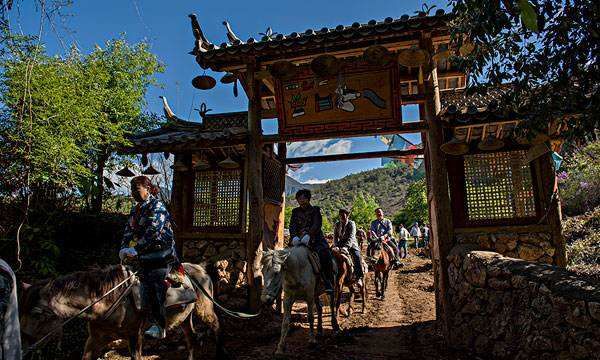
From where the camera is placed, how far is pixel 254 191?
800 cm

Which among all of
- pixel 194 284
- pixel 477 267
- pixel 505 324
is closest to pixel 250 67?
pixel 194 284

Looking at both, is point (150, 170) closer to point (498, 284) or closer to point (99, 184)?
point (99, 184)

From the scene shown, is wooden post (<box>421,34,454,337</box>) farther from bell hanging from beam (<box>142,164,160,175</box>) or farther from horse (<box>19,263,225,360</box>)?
bell hanging from beam (<box>142,164,160,175</box>)

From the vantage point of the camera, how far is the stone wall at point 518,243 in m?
6.68

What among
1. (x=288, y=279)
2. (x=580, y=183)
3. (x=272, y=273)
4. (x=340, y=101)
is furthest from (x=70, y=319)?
(x=580, y=183)

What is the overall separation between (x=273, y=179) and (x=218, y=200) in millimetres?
1742

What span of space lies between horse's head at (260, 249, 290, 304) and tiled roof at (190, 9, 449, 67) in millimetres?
4245

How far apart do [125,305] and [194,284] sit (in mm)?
1348

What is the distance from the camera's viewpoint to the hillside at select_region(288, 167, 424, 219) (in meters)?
69.4

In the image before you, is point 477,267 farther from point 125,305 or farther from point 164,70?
point 164,70

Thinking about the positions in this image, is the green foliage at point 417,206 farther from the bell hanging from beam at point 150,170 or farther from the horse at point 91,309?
the horse at point 91,309

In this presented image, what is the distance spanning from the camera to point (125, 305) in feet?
14.8

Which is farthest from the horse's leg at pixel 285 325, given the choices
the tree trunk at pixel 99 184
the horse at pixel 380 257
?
the tree trunk at pixel 99 184

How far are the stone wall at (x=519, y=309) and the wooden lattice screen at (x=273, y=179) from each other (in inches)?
187
